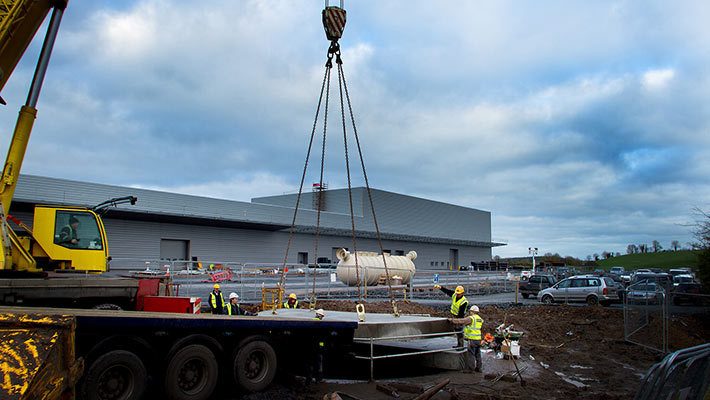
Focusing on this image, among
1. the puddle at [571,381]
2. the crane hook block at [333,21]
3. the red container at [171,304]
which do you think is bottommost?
the puddle at [571,381]

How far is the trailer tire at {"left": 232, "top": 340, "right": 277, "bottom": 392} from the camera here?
7.24 meters

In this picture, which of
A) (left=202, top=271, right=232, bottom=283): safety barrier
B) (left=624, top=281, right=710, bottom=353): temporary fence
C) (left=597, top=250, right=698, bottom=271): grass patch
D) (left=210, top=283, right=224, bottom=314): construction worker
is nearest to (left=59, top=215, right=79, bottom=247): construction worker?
(left=210, top=283, right=224, bottom=314): construction worker

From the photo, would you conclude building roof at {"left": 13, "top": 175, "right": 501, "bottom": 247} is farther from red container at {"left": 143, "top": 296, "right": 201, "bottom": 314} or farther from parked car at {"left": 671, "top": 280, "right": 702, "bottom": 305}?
parked car at {"left": 671, "top": 280, "right": 702, "bottom": 305}

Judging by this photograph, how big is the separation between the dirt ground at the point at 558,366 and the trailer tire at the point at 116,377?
1.72m

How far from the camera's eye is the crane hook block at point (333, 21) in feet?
32.7

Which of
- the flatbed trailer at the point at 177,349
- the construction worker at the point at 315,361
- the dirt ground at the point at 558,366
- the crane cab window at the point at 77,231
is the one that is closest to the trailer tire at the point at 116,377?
the flatbed trailer at the point at 177,349

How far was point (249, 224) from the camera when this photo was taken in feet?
142

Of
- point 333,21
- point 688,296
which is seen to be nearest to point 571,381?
point 333,21

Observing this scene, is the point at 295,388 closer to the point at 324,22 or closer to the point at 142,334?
the point at 142,334

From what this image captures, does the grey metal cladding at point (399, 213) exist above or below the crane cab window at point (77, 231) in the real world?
above

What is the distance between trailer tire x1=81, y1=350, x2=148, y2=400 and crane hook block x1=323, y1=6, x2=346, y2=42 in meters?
7.09

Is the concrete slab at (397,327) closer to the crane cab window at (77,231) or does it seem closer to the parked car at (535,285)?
the crane cab window at (77,231)

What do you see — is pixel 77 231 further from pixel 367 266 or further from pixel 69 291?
pixel 367 266

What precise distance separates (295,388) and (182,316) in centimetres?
248
